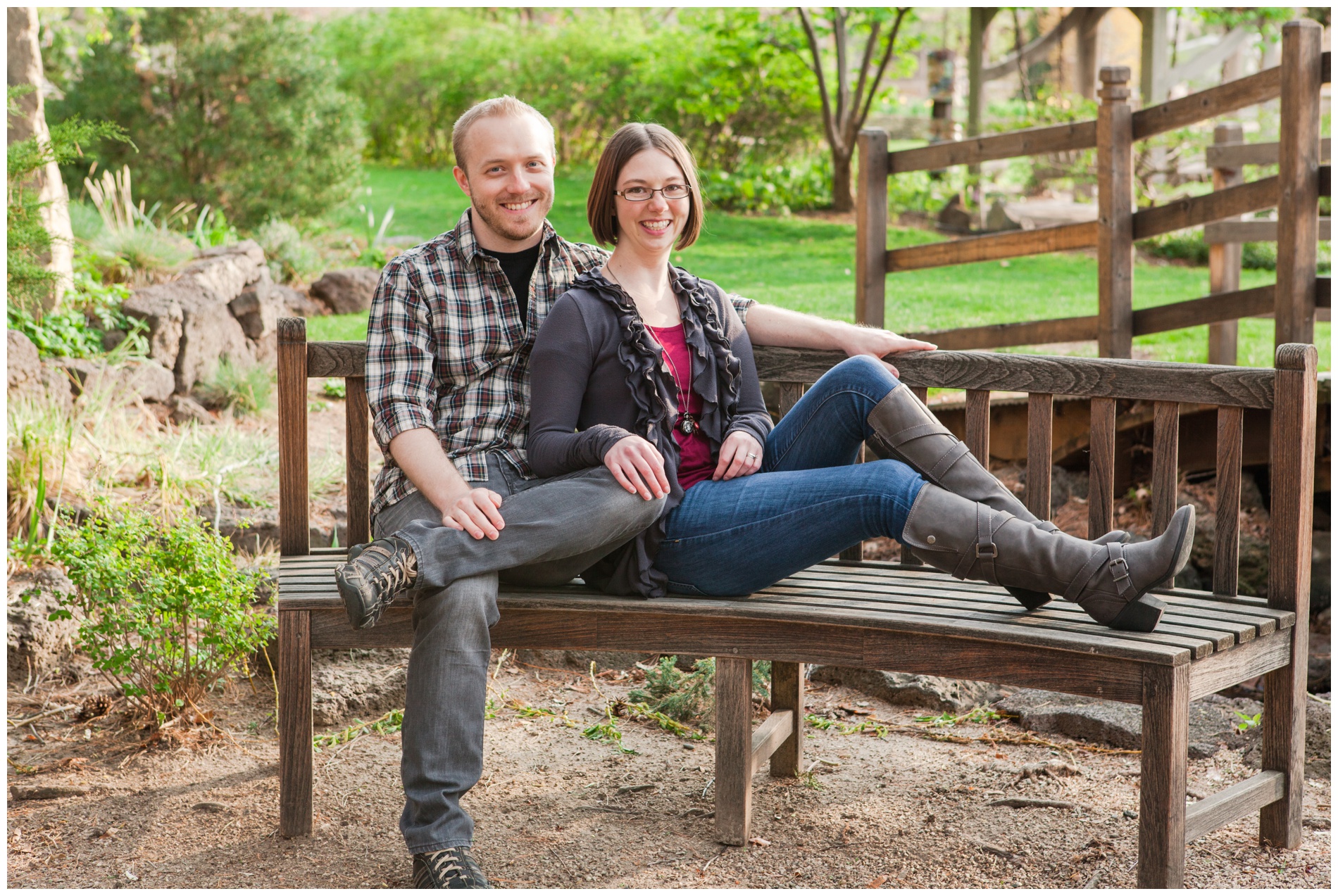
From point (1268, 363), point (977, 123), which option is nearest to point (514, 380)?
point (1268, 363)

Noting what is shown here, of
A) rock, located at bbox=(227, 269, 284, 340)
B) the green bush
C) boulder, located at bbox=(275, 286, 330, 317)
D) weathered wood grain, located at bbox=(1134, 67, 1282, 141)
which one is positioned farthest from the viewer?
boulder, located at bbox=(275, 286, 330, 317)

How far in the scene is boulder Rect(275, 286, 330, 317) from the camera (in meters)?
7.28

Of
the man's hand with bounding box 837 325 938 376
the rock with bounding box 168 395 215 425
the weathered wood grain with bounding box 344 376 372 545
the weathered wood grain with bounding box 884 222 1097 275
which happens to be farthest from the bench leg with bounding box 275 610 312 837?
the weathered wood grain with bounding box 884 222 1097 275

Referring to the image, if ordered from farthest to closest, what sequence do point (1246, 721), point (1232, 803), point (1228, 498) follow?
point (1246, 721), point (1228, 498), point (1232, 803)

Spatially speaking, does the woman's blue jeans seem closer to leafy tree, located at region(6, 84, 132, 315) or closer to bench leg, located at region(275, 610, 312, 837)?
bench leg, located at region(275, 610, 312, 837)

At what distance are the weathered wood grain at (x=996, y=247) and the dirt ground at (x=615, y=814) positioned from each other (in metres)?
3.07

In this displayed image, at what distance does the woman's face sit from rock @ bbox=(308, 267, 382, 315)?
5173mm

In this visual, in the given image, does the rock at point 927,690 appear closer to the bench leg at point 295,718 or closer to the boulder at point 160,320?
the bench leg at point 295,718

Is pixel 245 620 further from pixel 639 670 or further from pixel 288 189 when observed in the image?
pixel 288 189

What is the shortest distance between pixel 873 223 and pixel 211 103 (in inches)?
213

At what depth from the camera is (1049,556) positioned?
2.47 m

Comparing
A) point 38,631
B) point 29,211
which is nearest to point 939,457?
point 38,631

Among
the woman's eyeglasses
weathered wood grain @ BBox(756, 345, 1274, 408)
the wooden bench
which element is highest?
the woman's eyeglasses

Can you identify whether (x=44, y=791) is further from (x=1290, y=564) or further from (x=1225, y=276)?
(x=1225, y=276)
